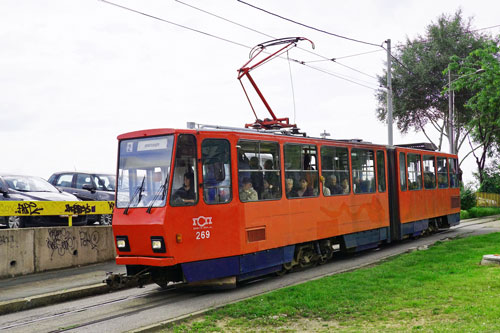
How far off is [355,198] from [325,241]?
169 cm

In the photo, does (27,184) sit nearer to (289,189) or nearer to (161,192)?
(161,192)

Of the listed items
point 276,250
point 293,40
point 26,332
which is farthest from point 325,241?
point 26,332

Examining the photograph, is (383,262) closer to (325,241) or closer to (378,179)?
(325,241)

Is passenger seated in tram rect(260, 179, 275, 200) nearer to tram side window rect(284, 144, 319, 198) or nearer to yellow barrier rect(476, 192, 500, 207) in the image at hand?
tram side window rect(284, 144, 319, 198)

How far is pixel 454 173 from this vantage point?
2319 cm

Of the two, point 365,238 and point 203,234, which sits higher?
point 203,234

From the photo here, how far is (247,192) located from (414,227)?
9743 millimetres

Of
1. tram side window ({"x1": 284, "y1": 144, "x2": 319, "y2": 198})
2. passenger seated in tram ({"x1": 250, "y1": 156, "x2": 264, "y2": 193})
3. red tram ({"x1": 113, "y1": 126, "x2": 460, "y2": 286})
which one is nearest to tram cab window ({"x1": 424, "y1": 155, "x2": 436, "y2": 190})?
red tram ({"x1": 113, "y1": 126, "x2": 460, "y2": 286})

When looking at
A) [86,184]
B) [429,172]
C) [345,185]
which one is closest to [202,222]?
[345,185]

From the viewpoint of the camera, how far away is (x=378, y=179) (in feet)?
54.1

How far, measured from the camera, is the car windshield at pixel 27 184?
16.5m

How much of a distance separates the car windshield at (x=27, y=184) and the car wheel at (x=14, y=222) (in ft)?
6.05

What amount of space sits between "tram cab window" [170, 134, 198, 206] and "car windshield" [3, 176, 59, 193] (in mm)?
8279

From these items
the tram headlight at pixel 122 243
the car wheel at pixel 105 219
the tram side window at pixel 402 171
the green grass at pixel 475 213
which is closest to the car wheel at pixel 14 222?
the car wheel at pixel 105 219
